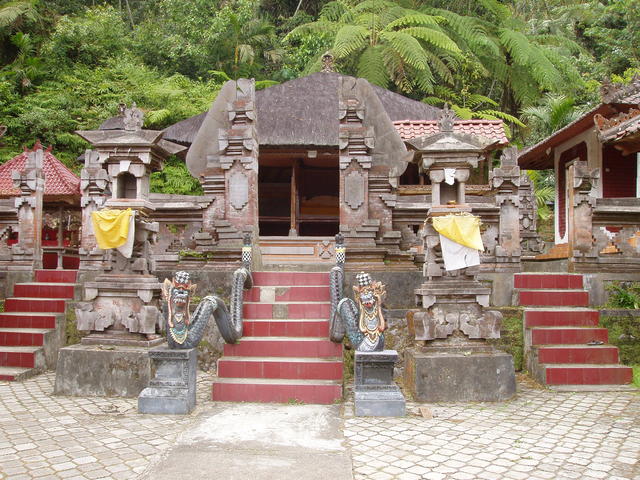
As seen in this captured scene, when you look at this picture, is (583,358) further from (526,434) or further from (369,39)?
(369,39)

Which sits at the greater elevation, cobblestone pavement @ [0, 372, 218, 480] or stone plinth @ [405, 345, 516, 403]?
stone plinth @ [405, 345, 516, 403]

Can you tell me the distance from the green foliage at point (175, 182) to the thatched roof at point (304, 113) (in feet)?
12.1

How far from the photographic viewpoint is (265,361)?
6.58 m

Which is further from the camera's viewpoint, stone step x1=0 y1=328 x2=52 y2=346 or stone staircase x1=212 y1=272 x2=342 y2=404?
stone step x1=0 y1=328 x2=52 y2=346

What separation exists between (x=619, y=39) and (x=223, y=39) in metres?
17.9

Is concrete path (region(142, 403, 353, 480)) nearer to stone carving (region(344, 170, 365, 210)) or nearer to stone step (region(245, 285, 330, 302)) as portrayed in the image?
stone step (region(245, 285, 330, 302))

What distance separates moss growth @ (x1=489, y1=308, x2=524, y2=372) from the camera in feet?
25.1

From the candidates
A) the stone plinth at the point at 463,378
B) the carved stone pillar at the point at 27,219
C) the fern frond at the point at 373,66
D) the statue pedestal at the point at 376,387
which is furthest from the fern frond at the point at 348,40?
the statue pedestal at the point at 376,387

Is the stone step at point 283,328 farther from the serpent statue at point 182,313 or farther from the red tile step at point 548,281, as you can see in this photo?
the red tile step at point 548,281

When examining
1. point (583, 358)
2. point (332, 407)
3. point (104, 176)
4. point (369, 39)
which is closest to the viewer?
point (332, 407)

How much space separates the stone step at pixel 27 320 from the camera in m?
8.56

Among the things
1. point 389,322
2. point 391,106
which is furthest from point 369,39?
point 389,322

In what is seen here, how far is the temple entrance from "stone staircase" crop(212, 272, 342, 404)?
6.30 m

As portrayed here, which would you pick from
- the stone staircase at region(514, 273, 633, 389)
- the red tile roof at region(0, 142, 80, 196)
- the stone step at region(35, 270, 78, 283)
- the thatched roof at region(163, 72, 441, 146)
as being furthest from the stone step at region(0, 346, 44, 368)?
the red tile roof at region(0, 142, 80, 196)
